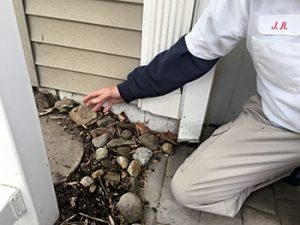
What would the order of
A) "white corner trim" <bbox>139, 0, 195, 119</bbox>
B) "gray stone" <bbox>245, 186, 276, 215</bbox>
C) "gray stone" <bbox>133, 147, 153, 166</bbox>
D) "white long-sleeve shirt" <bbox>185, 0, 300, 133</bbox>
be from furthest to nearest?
1. "gray stone" <bbox>133, 147, 153, 166</bbox>
2. "gray stone" <bbox>245, 186, 276, 215</bbox>
3. "white corner trim" <bbox>139, 0, 195, 119</bbox>
4. "white long-sleeve shirt" <bbox>185, 0, 300, 133</bbox>

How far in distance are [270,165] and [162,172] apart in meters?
0.47

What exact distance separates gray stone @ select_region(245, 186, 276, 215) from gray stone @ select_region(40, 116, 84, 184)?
0.75m

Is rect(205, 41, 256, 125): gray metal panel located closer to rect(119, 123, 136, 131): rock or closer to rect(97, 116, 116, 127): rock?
rect(119, 123, 136, 131): rock

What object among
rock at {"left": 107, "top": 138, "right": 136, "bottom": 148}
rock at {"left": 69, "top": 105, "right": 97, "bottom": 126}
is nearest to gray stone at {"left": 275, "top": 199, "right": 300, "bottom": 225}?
rock at {"left": 107, "top": 138, "right": 136, "bottom": 148}

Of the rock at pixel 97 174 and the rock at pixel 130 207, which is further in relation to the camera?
the rock at pixel 97 174

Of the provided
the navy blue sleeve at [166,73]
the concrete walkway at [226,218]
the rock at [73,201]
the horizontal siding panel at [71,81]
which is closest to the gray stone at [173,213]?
the concrete walkway at [226,218]

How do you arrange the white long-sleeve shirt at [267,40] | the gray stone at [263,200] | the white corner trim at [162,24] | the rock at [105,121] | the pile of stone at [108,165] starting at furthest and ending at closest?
the rock at [105,121] → the gray stone at [263,200] → the pile of stone at [108,165] → the white corner trim at [162,24] → the white long-sleeve shirt at [267,40]

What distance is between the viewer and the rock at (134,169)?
4.69ft

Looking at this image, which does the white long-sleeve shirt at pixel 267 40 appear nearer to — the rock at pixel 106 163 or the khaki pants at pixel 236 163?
the khaki pants at pixel 236 163

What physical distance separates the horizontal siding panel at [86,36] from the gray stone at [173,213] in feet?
1.98

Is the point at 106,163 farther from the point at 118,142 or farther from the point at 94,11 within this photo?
the point at 94,11

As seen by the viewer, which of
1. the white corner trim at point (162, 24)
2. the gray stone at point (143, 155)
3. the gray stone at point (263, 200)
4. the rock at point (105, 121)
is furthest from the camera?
the rock at point (105, 121)

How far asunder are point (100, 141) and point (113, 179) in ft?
0.69

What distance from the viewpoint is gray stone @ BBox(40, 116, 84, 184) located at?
4.67 ft
